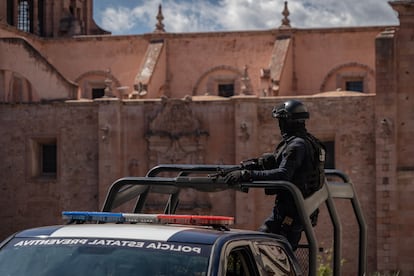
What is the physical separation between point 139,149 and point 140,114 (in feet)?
3.53

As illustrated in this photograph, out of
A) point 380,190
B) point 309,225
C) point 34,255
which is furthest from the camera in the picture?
point 380,190

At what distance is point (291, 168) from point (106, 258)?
2170 mm

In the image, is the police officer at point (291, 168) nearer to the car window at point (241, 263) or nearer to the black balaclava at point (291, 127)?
the black balaclava at point (291, 127)

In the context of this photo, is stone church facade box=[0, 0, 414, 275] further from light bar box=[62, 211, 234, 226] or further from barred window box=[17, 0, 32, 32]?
light bar box=[62, 211, 234, 226]

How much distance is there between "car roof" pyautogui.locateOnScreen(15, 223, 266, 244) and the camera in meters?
5.52

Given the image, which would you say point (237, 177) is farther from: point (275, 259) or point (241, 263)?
point (241, 263)

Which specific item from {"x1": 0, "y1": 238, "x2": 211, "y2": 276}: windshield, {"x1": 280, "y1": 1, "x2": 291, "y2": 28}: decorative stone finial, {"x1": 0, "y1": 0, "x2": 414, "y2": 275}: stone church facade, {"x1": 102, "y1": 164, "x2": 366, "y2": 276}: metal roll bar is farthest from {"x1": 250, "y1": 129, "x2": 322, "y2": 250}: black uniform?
{"x1": 280, "y1": 1, "x2": 291, "y2": 28}: decorative stone finial

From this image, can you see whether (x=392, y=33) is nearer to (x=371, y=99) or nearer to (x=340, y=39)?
(x=371, y=99)

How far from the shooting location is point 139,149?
31000mm

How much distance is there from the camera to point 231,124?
1192 inches

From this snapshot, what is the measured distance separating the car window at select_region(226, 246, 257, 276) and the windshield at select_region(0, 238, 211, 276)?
20.8 inches

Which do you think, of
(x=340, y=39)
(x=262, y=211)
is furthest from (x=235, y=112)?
(x=340, y=39)

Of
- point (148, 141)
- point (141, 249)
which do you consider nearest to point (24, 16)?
point (148, 141)

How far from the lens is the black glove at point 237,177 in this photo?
6.74 metres
